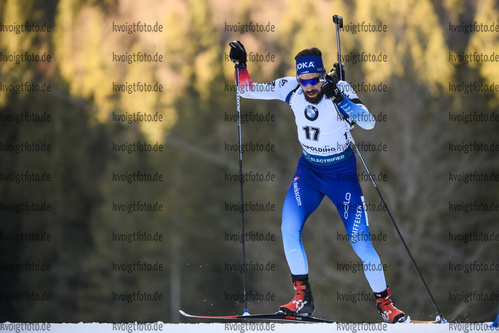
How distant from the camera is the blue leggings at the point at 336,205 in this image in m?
6.73

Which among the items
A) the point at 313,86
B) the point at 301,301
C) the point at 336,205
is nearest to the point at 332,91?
the point at 313,86

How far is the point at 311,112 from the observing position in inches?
267

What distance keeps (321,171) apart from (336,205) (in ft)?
1.21

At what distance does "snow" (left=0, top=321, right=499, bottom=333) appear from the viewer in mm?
6055

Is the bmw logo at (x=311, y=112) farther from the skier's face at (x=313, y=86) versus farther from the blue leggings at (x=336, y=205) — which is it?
the blue leggings at (x=336, y=205)

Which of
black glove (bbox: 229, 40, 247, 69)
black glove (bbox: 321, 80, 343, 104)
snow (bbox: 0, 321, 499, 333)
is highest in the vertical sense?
black glove (bbox: 229, 40, 247, 69)

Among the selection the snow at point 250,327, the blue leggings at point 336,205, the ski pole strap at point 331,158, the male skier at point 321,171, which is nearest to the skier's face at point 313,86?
the male skier at point 321,171

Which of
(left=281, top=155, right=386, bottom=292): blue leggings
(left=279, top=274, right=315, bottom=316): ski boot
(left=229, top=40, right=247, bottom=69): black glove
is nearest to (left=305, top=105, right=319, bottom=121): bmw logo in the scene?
(left=281, top=155, right=386, bottom=292): blue leggings

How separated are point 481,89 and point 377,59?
330 cm

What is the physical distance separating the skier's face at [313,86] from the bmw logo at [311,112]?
0.06 metres

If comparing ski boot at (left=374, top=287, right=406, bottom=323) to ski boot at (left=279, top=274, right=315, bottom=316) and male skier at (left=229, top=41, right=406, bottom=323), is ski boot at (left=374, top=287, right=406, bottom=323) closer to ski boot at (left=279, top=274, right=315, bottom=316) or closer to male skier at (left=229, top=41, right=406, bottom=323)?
male skier at (left=229, top=41, right=406, bottom=323)

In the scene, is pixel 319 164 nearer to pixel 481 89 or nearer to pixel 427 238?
pixel 427 238

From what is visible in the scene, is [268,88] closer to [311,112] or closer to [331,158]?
[311,112]

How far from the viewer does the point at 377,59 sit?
57.6ft
